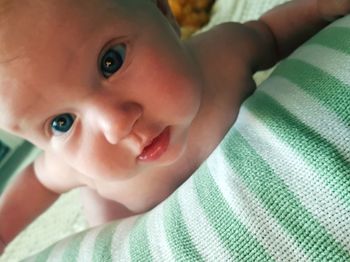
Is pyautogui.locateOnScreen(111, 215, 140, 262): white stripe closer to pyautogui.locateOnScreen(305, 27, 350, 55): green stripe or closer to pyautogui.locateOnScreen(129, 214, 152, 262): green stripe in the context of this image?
pyautogui.locateOnScreen(129, 214, 152, 262): green stripe

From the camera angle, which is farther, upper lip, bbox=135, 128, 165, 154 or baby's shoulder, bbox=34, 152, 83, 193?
baby's shoulder, bbox=34, 152, 83, 193

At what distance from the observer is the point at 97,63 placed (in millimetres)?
417

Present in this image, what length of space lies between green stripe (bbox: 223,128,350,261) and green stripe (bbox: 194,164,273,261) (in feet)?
0.07

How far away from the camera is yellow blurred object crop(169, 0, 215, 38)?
0.93 metres

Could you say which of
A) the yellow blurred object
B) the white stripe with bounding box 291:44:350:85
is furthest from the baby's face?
the yellow blurred object

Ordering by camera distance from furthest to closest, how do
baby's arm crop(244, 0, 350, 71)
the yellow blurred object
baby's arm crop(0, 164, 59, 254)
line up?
the yellow blurred object < baby's arm crop(0, 164, 59, 254) < baby's arm crop(244, 0, 350, 71)

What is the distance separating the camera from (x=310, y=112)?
371 millimetres

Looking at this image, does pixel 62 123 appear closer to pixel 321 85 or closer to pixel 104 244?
pixel 104 244

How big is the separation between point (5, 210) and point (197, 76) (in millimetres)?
327

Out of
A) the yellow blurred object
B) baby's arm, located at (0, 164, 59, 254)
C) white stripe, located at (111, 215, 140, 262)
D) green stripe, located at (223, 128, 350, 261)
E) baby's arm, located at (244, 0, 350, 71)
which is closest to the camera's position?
green stripe, located at (223, 128, 350, 261)

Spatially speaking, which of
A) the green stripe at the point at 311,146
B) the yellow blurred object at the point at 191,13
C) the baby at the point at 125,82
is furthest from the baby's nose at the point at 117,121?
the yellow blurred object at the point at 191,13

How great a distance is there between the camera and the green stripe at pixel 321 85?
1.17ft

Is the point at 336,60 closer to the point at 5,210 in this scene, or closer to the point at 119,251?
the point at 119,251

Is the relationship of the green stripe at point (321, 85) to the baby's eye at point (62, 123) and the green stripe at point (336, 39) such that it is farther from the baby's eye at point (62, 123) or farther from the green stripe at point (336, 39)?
the baby's eye at point (62, 123)
